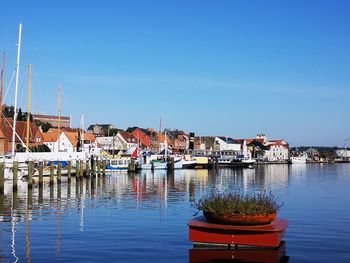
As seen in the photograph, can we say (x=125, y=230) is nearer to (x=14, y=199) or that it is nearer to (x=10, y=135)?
(x=14, y=199)

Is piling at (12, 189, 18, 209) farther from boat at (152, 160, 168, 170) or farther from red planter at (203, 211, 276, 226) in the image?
boat at (152, 160, 168, 170)

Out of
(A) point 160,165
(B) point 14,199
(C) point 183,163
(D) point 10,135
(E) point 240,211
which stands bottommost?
(B) point 14,199

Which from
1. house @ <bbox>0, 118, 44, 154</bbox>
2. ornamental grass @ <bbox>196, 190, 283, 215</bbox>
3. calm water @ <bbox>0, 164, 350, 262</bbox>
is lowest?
calm water @ <bbox>0, 164, 350, 262</bbox>

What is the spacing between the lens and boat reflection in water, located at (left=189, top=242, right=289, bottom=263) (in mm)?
20062

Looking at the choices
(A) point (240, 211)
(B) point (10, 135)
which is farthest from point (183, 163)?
(A) point (240, 211)

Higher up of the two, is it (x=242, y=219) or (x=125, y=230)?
(x=242, y=219)

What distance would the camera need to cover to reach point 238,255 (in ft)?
67.3

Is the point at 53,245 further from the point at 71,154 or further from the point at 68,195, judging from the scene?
the point at 71,154

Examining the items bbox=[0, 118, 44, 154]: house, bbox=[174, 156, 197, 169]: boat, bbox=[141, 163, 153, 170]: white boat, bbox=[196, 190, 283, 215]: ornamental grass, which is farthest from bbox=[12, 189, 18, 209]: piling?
bbox=[174, 156, 197, 169]: boat

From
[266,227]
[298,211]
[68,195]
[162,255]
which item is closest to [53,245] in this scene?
[162,255]

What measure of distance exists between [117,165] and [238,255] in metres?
93.6

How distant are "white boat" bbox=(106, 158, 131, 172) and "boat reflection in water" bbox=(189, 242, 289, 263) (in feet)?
293

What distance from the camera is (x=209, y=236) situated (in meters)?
21.5

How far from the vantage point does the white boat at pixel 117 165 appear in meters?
111
